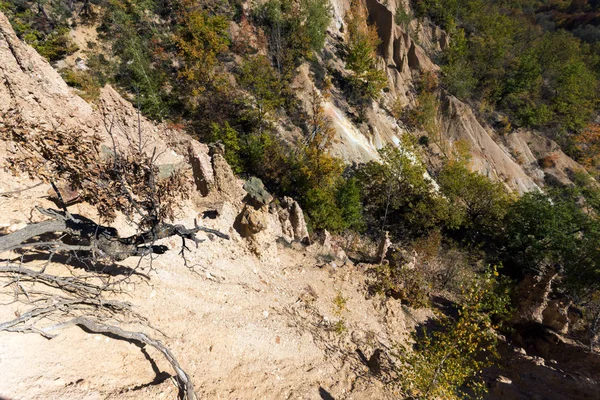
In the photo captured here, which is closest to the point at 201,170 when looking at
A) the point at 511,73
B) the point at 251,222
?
the point at 251,222

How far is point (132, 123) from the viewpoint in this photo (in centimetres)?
1058

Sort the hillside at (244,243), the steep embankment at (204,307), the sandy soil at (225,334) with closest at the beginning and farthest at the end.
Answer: the sandy soil at (225,334), the steep embankment at (204,307), the hillside at (244,243)

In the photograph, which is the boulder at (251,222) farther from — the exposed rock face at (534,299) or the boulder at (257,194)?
the exposed rock face at (534,299)

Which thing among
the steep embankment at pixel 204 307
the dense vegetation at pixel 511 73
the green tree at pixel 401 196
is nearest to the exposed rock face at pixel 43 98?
the steep embankment at pixel 204 307

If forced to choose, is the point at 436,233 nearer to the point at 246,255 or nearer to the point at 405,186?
the point at 405,186

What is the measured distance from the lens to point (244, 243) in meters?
10.2

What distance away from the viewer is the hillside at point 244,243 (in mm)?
5113

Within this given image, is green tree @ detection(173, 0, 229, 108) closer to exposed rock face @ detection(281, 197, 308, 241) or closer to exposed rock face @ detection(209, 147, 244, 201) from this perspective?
exposed rock face @ detection(209, 147, 244, 201)

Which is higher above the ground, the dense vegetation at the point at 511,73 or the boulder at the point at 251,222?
the dense vegetation at the point at 511,73

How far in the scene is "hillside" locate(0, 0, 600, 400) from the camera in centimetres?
511

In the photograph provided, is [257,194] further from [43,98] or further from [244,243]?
[43,98]

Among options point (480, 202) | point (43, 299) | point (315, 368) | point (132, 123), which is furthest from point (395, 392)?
point (480, 202)

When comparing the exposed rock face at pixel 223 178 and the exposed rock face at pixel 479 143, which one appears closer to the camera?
the exposed rock face at pixel 223 178

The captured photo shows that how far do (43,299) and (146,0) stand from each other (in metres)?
30.2
